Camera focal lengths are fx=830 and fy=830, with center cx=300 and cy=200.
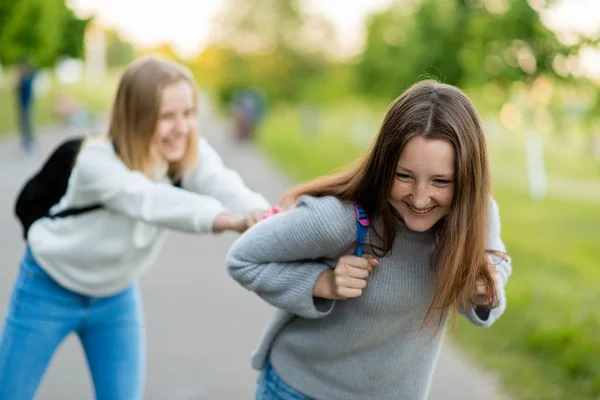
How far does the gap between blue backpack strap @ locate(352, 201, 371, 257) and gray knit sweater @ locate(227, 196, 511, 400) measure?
1 centimetres

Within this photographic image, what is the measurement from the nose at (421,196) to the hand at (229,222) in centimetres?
74

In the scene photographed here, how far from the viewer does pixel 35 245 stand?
9.86 feet

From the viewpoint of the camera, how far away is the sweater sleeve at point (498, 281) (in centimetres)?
235

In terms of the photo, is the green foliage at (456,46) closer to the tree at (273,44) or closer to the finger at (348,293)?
the finger at (348,293)

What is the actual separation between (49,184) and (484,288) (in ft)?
5.45

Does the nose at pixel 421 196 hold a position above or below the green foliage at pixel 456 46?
below

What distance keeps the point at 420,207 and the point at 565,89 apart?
6.79 meters

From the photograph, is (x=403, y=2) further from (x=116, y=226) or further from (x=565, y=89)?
(x=116, y=226)

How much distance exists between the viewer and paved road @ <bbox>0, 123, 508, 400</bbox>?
4695 mm

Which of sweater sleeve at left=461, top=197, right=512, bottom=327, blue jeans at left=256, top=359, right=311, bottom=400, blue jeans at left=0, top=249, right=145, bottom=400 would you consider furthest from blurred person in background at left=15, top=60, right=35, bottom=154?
sweater sleeve at left=461, top=197, right=512, bottom=327

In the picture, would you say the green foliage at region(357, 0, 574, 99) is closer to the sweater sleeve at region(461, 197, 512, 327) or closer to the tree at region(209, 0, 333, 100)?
the sweater sleeve at region(461, 197, 512, 327)

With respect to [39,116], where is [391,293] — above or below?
below

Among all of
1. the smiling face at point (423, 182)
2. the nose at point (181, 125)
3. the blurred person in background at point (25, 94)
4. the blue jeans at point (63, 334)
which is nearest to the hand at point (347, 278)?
the smiling face at point (423, 182)

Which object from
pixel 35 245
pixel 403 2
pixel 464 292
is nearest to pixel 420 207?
pixel 464 292
